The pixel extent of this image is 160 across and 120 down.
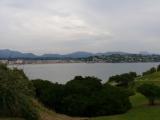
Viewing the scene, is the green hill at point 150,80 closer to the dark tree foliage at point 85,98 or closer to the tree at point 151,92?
the tree at point 151,92

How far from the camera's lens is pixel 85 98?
28719 mm

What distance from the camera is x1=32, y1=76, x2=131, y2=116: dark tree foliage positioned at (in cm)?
2791

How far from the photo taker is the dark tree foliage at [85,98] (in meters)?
27.9

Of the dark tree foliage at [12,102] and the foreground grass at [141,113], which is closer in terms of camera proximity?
the dark tree foliage at [12,102]

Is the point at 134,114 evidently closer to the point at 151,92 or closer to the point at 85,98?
the point at 151,92

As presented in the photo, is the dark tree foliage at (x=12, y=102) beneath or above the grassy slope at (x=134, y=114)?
above

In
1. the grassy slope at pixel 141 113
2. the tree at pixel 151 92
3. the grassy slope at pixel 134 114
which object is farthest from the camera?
the tree at pixel 151 92

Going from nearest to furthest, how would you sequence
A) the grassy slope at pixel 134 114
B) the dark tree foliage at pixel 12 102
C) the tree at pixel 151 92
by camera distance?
the dark tree foliage at pixel 12 102
the grassy slope at pixel 134 114
the tree at pixel 151 92

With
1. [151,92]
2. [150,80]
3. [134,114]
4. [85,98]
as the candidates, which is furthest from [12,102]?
[150,80]

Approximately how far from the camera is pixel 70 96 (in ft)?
95.2

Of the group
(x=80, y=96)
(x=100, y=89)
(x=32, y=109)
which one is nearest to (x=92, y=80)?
(x=100, y=89)

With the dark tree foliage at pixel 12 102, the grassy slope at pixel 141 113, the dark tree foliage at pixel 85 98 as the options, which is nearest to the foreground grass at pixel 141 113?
the grassy slope at pixel 141 113

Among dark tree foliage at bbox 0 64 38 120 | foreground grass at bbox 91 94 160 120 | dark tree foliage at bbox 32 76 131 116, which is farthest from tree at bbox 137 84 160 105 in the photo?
dark tree foliage at bbox 0 64 38 120

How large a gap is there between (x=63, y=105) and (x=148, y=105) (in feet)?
20.9
